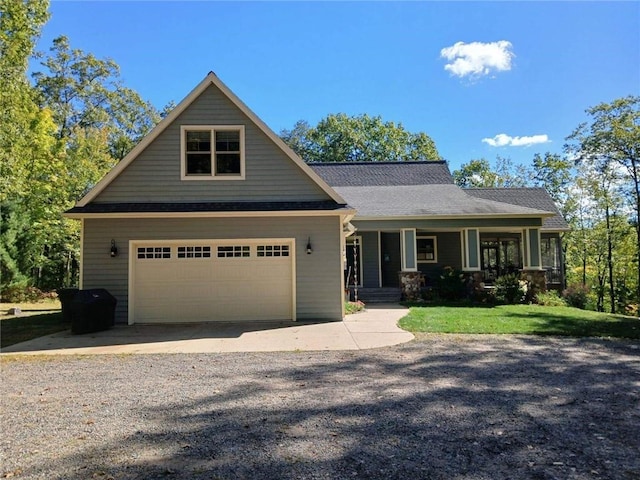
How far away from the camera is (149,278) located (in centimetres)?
1077

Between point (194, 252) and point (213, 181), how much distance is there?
78.0 inches

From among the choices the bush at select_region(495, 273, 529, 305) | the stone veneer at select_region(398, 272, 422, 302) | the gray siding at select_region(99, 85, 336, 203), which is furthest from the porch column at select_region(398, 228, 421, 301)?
the gray siding at select_region(99, 85, 336, 203)

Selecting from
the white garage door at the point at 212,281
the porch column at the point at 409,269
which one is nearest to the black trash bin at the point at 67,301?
the white garage door at the point at 212,281

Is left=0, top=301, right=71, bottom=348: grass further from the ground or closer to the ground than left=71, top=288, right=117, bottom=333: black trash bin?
closer to the ground

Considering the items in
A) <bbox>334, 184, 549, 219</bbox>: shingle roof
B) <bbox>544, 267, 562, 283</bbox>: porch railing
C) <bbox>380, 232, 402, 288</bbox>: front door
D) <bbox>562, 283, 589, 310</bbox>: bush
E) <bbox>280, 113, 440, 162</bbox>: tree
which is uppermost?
<bbox>280, 113, 440, 162</bbox>: tree

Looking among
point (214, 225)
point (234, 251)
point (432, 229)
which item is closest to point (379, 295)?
point (432, 229)

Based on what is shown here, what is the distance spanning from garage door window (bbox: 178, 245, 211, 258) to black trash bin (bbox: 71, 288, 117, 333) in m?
1.99

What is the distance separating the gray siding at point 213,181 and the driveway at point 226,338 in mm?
3426

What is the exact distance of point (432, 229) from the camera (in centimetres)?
1589

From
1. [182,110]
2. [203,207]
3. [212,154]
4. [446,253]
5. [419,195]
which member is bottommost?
[446,253]

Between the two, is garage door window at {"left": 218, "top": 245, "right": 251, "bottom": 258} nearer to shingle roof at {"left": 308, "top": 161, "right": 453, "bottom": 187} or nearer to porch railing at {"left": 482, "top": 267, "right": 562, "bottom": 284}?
shingle roof at {"left": 308, "top": 161, "right": 453, "bottom": 187}

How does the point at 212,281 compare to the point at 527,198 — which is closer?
the point at 212,281

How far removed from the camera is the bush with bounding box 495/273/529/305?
50.0 ft

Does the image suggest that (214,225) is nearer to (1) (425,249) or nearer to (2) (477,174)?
(1) (425,249)
